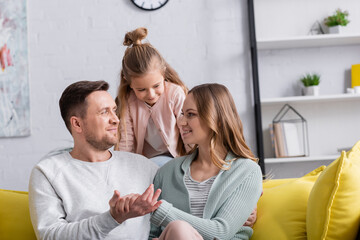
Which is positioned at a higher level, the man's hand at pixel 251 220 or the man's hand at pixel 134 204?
A: the man's hand at pixel 134 204

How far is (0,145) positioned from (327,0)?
2593 millimetres

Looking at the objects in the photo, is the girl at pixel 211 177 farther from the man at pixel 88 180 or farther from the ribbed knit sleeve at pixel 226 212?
the man at pixel 88 180

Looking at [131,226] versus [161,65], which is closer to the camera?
[131,226]

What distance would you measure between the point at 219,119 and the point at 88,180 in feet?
1.80

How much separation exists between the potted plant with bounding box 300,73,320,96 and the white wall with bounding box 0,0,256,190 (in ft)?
1.29

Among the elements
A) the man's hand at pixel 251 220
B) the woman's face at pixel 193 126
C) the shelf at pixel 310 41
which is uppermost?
the shelf at pixel 310 41

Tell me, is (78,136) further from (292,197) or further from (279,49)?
(279,49)

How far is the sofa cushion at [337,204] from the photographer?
1.54 meters

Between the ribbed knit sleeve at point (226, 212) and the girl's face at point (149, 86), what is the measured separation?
669 millimetres

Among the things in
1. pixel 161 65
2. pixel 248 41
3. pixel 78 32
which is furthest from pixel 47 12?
pixel 161 65

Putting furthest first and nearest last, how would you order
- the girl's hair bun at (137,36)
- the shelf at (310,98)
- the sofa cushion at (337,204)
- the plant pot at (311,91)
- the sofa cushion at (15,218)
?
the plant pot at (311,91) < the shelf at (310,98) < the girl's hair bun at (137,36) < the sofa cushion at (15,218) < the sofa cushion at (337,204)

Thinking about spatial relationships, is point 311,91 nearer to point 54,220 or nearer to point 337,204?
point 337,204

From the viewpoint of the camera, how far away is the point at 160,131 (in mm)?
2455

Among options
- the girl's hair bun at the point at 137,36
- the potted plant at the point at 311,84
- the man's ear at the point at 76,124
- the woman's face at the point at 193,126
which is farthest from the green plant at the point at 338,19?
the man's ear at the point at 76,124
